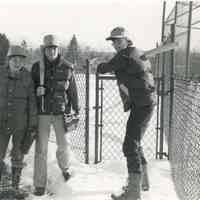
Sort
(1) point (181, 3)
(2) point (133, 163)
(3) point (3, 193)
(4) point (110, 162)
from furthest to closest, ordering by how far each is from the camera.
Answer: (1) point (181, 3), (4) point (110, 162), (3) point (3, 193), (2) point (133, 163)

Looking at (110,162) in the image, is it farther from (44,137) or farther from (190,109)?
(190,109)

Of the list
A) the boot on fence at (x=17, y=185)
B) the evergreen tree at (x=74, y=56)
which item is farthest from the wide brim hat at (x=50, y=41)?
the evergreen tree at (x=74, y=56)

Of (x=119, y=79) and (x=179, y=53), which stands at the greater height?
(x=179, y=53)

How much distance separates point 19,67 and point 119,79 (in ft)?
3.76

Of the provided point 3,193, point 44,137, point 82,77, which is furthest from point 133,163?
point 82,77

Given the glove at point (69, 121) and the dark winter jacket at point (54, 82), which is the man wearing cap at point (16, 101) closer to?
the dark winter jacket at point (54, 82)

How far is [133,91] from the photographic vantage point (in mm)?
4020

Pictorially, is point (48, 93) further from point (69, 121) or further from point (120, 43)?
point (120, 43)

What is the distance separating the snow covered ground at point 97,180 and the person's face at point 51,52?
156 cm

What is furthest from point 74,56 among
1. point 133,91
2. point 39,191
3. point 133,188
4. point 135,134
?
point 133,188

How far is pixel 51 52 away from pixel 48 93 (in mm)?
484

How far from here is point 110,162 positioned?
5.62m

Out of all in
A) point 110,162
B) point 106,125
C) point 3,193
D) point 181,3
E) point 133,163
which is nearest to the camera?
point 133,163

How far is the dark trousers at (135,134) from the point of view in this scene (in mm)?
4008
